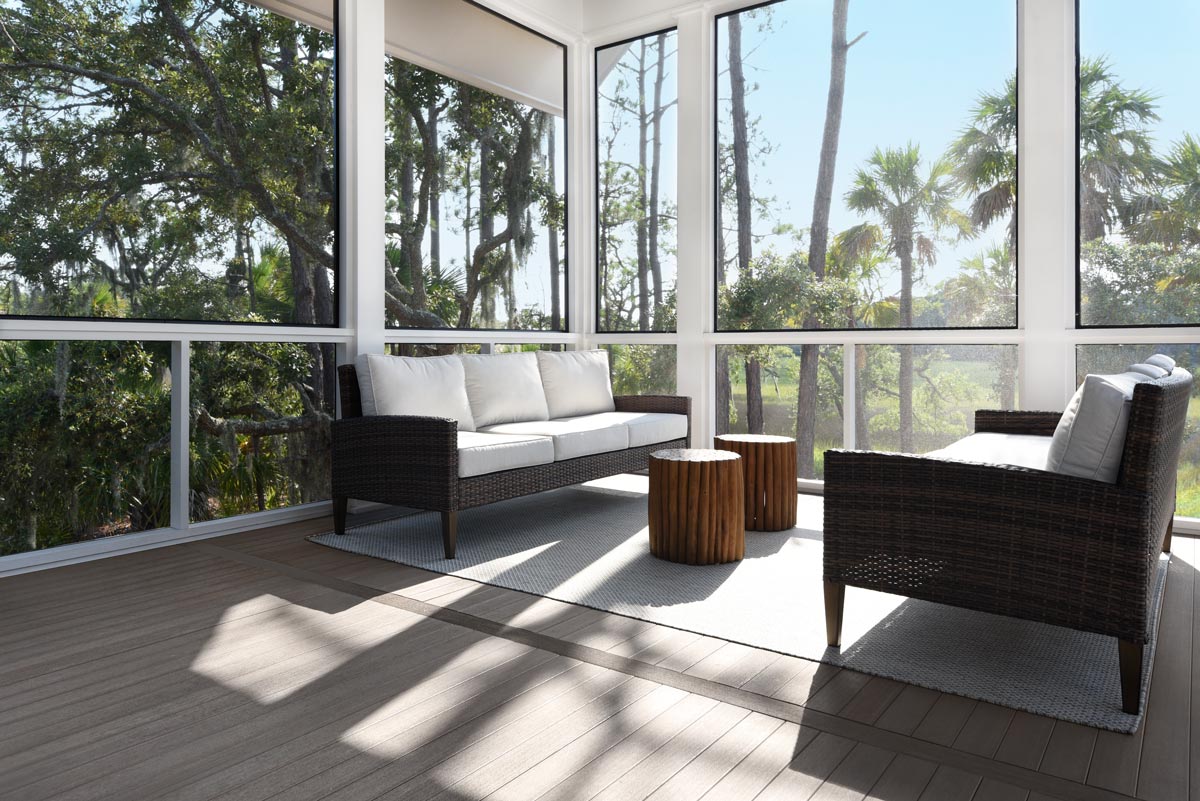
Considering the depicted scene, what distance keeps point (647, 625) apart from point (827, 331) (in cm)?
293

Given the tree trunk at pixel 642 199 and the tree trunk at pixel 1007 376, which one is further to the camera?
the tree trunk at pixel 642 199

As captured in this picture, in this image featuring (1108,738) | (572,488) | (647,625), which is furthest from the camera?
(572,488)

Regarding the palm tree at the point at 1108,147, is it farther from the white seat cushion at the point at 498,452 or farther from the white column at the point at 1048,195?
the white seat cushion at the point at 498,452

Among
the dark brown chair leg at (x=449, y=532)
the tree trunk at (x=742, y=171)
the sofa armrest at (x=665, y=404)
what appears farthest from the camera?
the tree trunk at (x=742, y=171)

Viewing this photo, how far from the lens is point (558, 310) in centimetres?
600

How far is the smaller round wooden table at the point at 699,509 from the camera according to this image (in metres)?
3.35

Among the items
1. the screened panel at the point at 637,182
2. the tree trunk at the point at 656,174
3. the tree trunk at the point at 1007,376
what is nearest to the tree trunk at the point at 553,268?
the screened panel at the point at 637,182

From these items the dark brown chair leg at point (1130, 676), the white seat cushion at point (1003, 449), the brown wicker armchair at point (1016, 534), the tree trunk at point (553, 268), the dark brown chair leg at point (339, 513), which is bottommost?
the dark brown chair leg at point (1130, 676)

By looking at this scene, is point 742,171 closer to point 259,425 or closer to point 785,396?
point 785,396

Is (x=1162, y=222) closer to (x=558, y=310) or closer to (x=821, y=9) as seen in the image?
(x=821, y=9)

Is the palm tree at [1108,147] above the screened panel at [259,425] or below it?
above

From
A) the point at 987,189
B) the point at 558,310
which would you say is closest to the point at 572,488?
the point at 558,310

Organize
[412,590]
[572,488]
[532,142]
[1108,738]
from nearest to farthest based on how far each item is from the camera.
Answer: [1108,738] → [412,590] → [572,488] → [532,142]

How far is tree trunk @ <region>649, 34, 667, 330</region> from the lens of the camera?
580 centimetres
